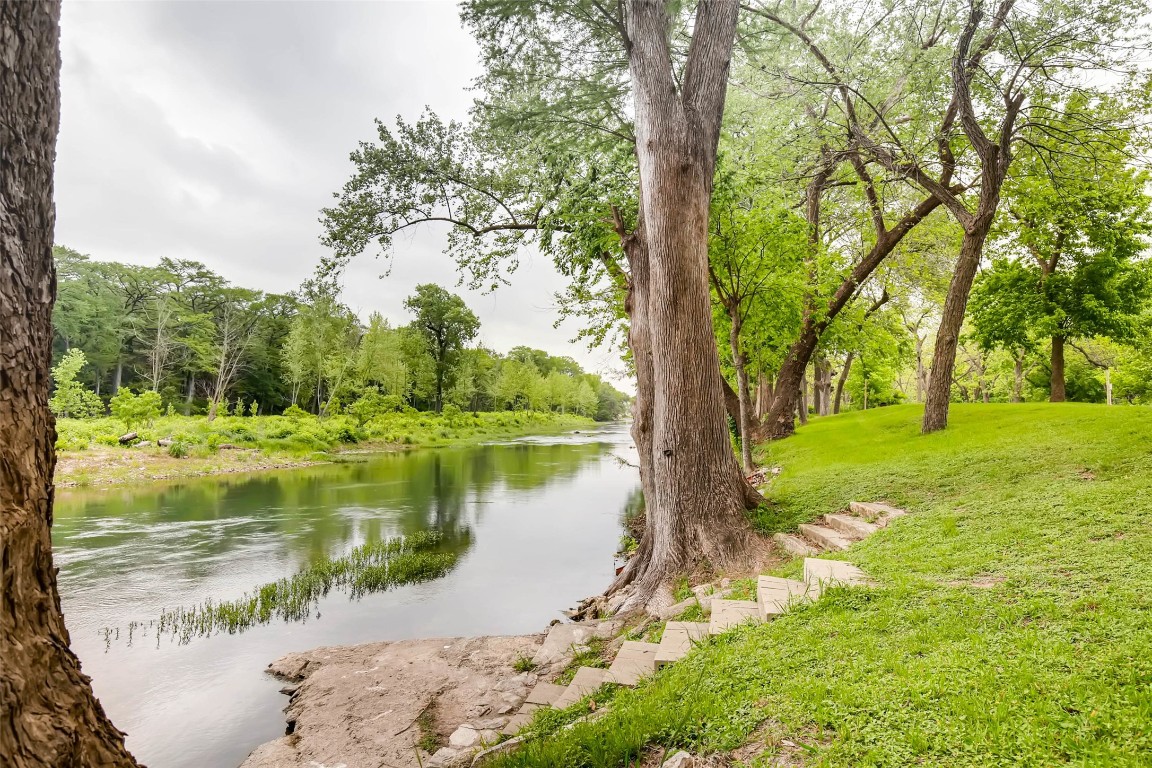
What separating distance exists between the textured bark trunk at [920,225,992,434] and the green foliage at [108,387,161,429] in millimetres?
28655

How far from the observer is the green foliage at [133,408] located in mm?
22156

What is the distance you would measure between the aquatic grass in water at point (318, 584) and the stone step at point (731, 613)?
640 centimetres

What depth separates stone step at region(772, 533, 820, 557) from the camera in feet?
18.7

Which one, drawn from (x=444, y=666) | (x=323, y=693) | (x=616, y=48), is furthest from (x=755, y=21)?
(x=323, y=693)

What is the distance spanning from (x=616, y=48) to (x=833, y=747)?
8.46 m

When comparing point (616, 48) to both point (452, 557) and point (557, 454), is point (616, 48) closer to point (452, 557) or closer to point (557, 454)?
point (452, 557)

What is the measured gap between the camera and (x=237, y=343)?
3781cm

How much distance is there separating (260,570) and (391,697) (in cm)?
613

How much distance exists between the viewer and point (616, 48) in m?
7.58

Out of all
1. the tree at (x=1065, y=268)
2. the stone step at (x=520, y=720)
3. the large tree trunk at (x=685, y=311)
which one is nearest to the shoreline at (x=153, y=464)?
the stone step at (x=520, y=720)

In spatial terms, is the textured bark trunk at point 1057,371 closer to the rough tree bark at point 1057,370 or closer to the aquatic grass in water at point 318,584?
the rough tree bark at point 1057,370

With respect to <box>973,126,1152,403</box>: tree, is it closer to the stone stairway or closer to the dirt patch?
the stone stairway

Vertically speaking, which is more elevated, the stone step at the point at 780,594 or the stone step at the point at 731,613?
the stone step at the point at 780,594

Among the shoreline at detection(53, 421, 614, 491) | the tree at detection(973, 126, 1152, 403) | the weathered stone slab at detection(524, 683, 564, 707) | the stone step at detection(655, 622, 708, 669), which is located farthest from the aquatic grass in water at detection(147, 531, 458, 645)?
the tree at detection(973, 126, 1152, 403)
